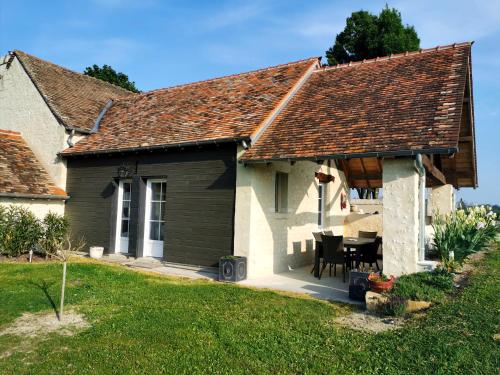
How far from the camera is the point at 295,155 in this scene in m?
8.50

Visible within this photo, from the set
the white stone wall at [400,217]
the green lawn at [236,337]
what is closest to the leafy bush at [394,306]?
the green lawn at [236,337]

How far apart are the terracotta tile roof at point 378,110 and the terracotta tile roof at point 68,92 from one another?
25.9 feet

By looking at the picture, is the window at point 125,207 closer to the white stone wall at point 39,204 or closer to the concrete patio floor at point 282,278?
the concrete patio floor at point 282,278

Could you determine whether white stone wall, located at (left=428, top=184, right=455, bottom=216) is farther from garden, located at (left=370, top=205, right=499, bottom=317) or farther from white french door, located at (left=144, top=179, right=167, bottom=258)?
white french door, located at (left=144, top=179, right=167, bottom=258)

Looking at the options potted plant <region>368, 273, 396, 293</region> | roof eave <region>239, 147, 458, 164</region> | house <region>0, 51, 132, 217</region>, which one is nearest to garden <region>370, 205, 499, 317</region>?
potted plant <region>368, 273, 396, 293</region>

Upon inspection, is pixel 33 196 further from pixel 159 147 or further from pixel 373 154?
pixel 373 154

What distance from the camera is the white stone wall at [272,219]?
9180 millimetres

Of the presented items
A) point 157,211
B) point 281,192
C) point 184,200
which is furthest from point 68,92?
point 281,192

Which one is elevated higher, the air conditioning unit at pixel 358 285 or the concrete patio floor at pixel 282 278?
the air conditioning unit at pixel 358 285

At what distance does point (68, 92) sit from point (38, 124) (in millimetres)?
2065

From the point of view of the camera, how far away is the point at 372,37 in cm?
2709

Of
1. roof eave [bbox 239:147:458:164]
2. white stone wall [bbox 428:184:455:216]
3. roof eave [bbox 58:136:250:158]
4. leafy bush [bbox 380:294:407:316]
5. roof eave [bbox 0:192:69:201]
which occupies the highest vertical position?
roof eave [bbox 58:136:250:158]

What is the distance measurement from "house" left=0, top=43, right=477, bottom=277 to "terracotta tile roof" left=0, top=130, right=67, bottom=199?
2.57 ft

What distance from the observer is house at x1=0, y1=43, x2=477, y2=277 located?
7.63 m
